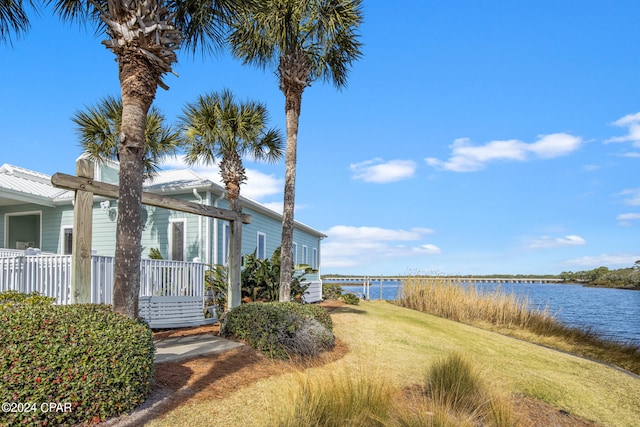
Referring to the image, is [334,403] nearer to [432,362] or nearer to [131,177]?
[432,362]

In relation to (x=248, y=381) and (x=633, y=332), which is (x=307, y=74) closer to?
(x=248, y=381)

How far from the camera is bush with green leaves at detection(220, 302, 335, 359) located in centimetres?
750

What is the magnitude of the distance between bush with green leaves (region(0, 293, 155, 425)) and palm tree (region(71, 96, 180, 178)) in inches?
399

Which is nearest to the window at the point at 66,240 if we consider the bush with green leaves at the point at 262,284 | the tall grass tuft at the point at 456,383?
the bush with green leaves at the point at 262,284

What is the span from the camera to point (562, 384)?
334 inches

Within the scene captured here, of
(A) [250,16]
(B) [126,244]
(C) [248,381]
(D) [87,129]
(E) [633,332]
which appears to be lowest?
(E) [633,332]

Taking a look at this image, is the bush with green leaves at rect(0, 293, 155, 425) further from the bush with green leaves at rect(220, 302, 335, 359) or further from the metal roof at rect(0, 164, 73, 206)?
the metal roof at rect(0, 164, 73, 206)

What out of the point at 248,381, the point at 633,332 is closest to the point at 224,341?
the point at 248,381

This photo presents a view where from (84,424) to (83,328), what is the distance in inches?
36.9

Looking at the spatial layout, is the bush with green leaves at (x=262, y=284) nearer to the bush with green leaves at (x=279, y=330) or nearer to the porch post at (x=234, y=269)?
the porch post at (x=234, y=269)

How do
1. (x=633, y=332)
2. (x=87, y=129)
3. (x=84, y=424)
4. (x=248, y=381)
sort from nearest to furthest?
(x=84, y=424) < (x=248, y=381) < (x=87, y=129) < (x=633, y=332)

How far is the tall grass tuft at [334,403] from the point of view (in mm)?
4105

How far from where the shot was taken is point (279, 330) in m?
7.58

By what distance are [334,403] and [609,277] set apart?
7678 cm
